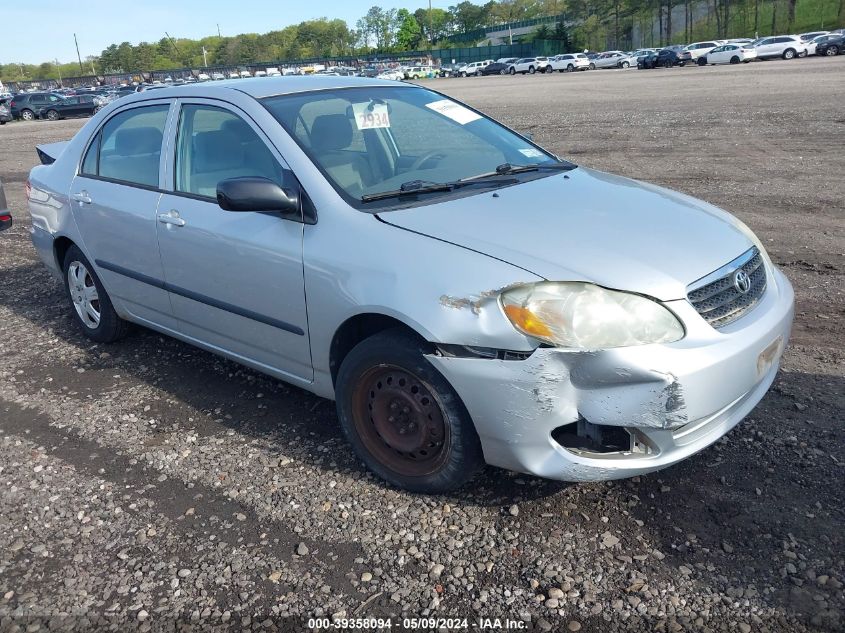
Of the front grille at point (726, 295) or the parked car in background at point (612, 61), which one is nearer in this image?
the front grille at point (726, 295)

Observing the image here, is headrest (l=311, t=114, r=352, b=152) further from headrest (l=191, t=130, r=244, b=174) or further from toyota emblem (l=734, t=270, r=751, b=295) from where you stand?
toyota emblem (l=734, t=270, r=751, b=295)

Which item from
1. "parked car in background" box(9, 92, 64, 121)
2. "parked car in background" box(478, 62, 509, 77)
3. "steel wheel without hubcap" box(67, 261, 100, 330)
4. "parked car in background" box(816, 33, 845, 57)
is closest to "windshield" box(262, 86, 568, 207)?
"steel wheel without hubcap" box(67, 261, 100, 330)

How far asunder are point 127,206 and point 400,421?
2.36 meters

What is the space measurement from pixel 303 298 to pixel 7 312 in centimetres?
421

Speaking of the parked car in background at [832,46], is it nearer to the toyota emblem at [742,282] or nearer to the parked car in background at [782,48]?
the parked car in background at [782,48]

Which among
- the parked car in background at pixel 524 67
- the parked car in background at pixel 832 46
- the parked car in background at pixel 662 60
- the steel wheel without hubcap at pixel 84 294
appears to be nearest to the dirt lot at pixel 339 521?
the steel wheel without hubcap at pixel 84 294

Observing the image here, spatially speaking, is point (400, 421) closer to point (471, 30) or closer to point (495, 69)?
point (495, 69)

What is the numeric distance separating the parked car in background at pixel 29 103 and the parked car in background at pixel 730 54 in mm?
40254

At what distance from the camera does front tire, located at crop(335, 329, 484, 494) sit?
297 cm

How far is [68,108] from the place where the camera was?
129 feet

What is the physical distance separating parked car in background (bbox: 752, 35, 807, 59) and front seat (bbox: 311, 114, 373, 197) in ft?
169

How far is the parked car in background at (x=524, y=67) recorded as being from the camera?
64.6 metres

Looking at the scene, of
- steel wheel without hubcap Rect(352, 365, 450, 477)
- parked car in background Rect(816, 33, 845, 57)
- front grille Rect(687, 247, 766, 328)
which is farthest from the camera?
parked car in background Rect(816, 33, 845, 57)

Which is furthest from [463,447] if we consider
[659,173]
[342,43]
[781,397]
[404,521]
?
[342,43]
